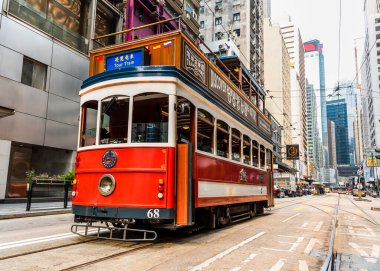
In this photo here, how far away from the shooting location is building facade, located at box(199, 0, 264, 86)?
5606 cm

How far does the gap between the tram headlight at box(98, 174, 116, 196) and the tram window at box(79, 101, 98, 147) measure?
915 mm

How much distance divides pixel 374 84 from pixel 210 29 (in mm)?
61221

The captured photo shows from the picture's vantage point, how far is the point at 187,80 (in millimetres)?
7016

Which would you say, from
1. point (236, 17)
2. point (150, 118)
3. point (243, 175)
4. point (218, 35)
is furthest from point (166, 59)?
point (236, 17)

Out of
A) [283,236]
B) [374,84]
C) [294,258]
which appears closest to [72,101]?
[283,236]

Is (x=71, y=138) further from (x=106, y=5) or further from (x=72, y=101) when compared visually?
(x=106, y=5)

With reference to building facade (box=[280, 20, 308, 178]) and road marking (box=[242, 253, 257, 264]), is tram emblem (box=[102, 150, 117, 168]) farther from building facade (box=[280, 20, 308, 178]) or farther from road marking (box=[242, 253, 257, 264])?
building facade (box=[280, 20, 308, 178])

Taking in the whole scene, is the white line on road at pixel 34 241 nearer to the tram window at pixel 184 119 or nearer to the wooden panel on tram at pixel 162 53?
the tram window at pixel 184 119

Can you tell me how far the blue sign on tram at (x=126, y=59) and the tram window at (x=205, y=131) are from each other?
168 centimetres

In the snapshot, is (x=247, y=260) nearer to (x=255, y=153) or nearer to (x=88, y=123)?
(x=88, y=123)

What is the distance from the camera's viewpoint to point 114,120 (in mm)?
6957

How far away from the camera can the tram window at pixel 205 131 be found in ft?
24.3

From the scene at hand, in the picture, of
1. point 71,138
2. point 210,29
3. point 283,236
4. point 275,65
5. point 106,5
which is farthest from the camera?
point 275,65

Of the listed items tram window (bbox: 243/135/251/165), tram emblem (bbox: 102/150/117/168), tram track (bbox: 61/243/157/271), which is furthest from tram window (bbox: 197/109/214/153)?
tram window (bbox: 243/135/251/165)
